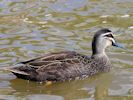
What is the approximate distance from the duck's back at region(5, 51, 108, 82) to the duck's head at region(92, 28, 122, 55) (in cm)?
48

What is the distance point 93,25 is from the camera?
44.0 ft

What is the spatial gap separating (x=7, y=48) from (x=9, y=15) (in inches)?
102

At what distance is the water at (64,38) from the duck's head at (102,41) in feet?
1.35

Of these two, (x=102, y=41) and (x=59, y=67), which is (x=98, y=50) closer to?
(x=102, y=41)

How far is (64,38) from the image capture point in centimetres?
1246

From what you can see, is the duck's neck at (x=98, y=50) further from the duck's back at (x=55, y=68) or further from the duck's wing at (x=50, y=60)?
the duck's wing at (x=50, y=60)

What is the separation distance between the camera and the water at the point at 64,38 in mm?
10070

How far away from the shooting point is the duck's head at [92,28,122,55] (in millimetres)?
11023

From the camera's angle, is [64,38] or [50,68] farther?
[64,38]

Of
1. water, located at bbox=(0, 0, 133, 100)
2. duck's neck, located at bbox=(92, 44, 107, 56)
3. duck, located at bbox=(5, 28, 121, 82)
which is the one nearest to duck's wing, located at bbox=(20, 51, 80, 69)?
duck, located at bbox=(5, 28, 121, 82)

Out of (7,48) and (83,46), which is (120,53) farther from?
(7,48)

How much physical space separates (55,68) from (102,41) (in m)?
1.30

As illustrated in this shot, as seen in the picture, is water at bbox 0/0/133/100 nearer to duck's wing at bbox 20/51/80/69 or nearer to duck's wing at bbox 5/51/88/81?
duck's wing at bbox 5/51/88/81

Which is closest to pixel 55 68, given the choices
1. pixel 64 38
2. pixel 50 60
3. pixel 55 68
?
pixel 55 68
